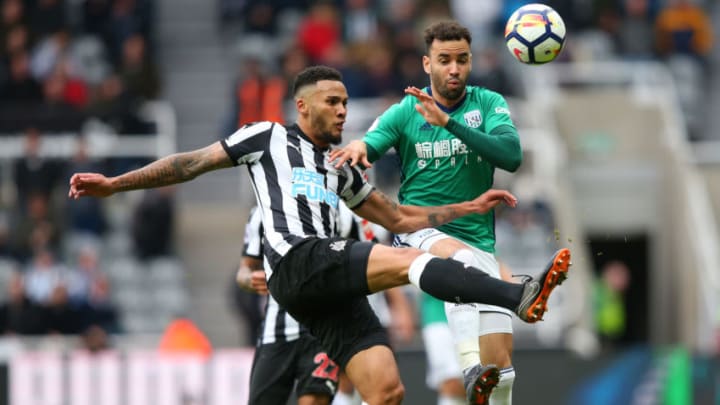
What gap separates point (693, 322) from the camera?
19.0 metres

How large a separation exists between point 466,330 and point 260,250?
2012 millimetres

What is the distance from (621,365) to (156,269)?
605 centimetres

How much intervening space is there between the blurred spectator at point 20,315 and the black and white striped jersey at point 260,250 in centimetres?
659

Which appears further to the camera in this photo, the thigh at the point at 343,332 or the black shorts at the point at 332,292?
the thigh at the point at 343,332

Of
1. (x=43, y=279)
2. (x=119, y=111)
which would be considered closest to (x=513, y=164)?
(x=43, y=279)

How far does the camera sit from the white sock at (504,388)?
30.4 feet

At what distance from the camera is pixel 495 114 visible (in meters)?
9.25

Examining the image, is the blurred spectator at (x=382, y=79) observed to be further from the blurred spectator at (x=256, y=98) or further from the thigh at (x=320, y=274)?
the thigh at (x=320, y=274)

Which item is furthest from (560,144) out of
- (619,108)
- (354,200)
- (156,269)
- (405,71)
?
(354,200)

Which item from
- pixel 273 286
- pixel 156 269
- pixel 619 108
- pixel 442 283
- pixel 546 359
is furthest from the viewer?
pixel 619 108

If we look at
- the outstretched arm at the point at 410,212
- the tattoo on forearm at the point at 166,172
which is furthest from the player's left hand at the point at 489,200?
the tattoo on forearm at the point at 166,172

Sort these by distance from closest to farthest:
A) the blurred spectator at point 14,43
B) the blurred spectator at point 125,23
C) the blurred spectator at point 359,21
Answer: the blurred spectator at point 14,43 → the blurred spectator at point 125,23 → the blurred spectator at point 359,21

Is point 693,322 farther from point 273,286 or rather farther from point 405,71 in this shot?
point 273,286

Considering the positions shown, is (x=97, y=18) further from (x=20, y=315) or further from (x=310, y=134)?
(x=310, y=134)
